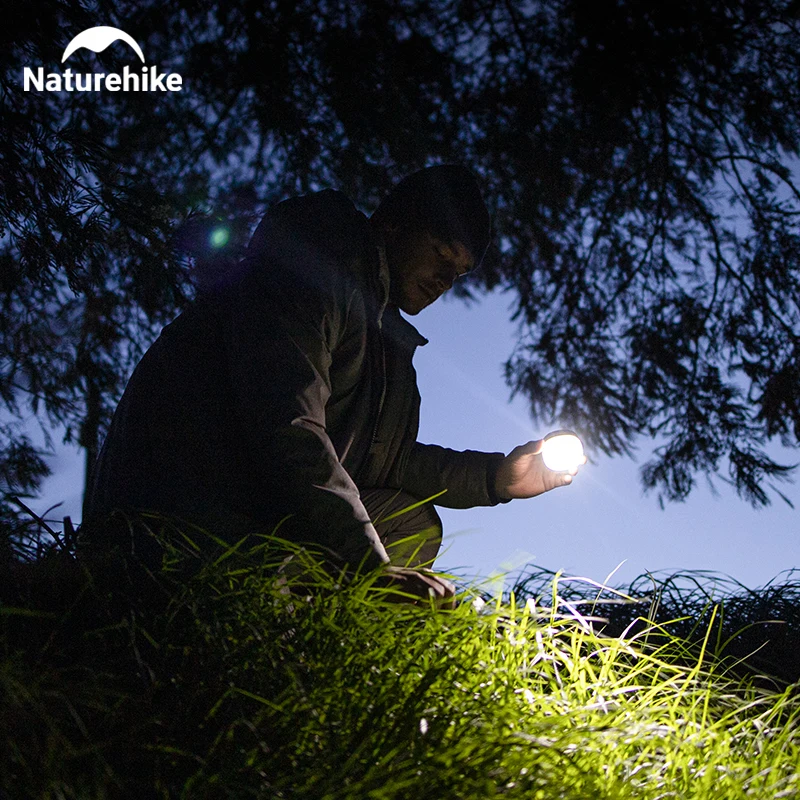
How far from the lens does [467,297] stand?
393cm

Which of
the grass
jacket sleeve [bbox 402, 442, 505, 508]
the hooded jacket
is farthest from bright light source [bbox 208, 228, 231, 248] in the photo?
the grass

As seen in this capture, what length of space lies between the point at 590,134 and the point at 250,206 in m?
1.41

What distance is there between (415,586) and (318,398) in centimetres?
40

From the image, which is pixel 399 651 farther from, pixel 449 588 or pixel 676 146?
pixel 676 146

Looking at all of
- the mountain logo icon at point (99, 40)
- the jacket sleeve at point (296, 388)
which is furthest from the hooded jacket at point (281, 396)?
the mountain logo icon at point (99, 40)

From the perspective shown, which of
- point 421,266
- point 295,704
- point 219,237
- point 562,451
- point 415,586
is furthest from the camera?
point 219,237

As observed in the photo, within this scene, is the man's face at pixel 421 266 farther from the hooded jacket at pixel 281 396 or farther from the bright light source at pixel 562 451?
the bright light source at pixel 562 451

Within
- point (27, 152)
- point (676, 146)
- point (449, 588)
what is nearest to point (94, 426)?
point (27, 152)

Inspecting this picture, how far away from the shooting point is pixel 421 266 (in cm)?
209

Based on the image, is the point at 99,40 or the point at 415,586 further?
the point at 99,40

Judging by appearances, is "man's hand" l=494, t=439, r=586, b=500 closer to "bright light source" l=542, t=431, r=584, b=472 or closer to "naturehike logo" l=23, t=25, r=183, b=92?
"bright light source" l=542, t=431, r=584, b=472

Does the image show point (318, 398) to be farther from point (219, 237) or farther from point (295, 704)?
point (219, 237)

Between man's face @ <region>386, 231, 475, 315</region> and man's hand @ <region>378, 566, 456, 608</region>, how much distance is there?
730mm

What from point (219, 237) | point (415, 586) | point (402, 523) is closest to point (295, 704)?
point (415, 586)
